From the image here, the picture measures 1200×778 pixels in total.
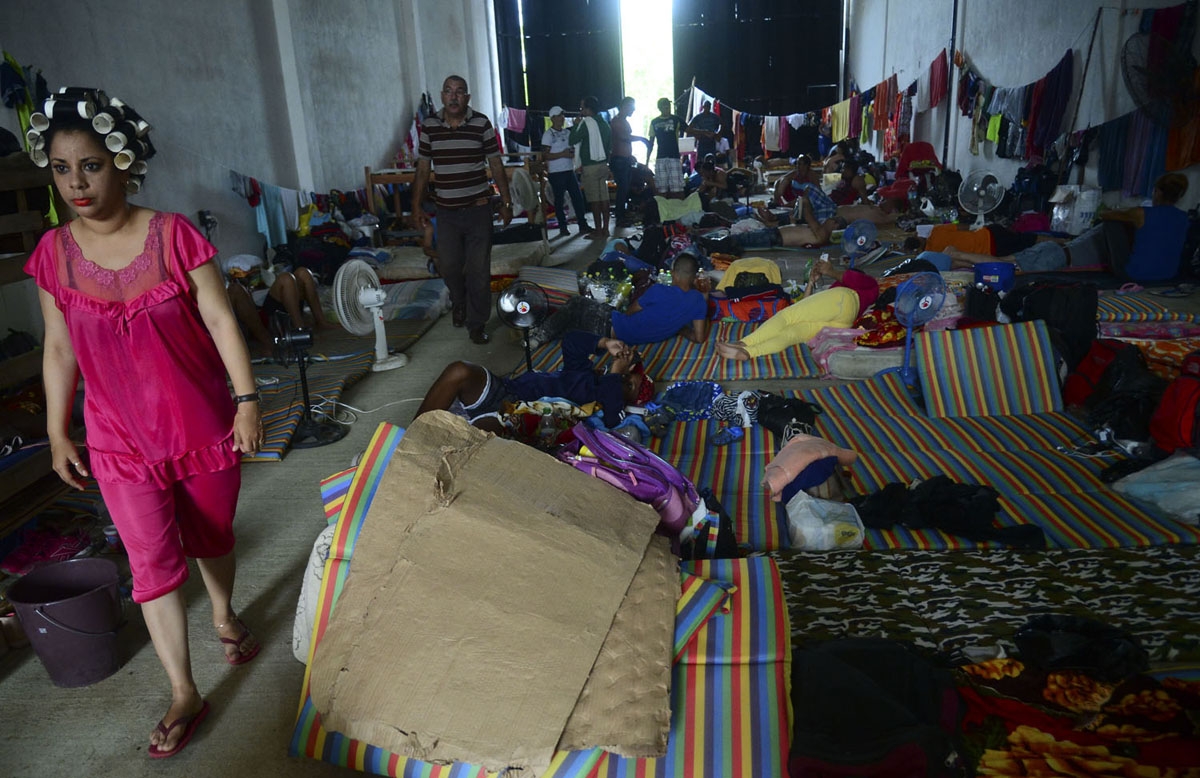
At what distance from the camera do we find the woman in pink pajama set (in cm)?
212

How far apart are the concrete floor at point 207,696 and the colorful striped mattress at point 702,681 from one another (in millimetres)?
237

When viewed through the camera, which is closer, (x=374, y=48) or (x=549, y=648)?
(x=549, y=648)

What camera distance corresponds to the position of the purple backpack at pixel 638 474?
8.97 feet

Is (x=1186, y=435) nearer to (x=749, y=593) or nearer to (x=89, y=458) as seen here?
(x=749, y=593)

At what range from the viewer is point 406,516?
2.33 m

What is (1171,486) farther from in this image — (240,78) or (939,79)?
(939,79)

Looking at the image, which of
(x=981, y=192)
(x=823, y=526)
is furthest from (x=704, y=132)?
(x=823, y=526)

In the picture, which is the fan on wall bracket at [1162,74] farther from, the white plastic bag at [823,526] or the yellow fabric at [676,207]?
the white plastic bag at [823,526]

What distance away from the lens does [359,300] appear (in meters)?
5.82

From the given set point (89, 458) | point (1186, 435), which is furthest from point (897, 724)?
point (1186, 435)

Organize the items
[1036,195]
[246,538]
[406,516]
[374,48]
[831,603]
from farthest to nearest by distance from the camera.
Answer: [374,48] → [1036,195] → [246,538] → [831,603] → [406,516]

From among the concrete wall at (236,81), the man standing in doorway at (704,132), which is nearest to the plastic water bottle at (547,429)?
the concrete wall at (236,81)

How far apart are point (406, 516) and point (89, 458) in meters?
0.94

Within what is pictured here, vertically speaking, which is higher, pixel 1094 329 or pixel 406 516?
pixel 406 516
